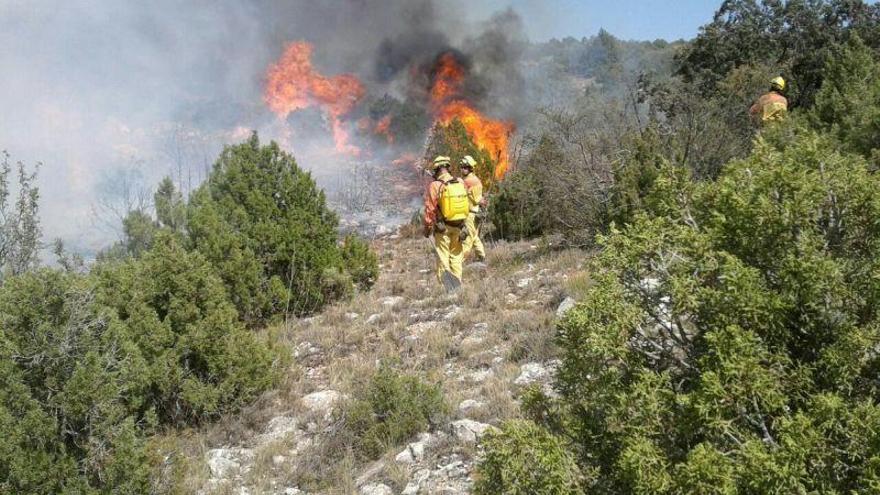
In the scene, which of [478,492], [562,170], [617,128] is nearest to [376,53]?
[617,128]

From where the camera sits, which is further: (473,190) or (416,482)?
(473,190)

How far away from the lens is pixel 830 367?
1920 millimetres

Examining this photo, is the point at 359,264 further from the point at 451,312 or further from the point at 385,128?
the point at 385,128

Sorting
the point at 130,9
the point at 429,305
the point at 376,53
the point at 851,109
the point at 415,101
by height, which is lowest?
the point at 429,305

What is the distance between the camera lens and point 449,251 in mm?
7980

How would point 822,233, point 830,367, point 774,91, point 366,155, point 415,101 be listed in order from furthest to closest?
point 366,155, point 415,101, point 774,91, point 822,233, point 830,367

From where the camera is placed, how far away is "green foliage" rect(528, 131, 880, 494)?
5.99 ft

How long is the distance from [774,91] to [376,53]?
14.8m

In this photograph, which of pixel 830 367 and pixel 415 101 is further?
pixel 415 101

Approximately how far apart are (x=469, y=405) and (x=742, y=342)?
271 centimetres

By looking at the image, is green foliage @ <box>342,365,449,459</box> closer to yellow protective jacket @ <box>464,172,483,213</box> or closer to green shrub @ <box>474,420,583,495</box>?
green shrub @ <box>474,420,583,495</box>

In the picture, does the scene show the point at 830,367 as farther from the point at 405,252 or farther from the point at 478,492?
the point at 405,252

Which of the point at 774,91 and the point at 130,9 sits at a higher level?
the point at 130,9

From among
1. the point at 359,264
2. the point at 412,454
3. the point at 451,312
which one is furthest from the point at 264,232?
the point at 412,454
